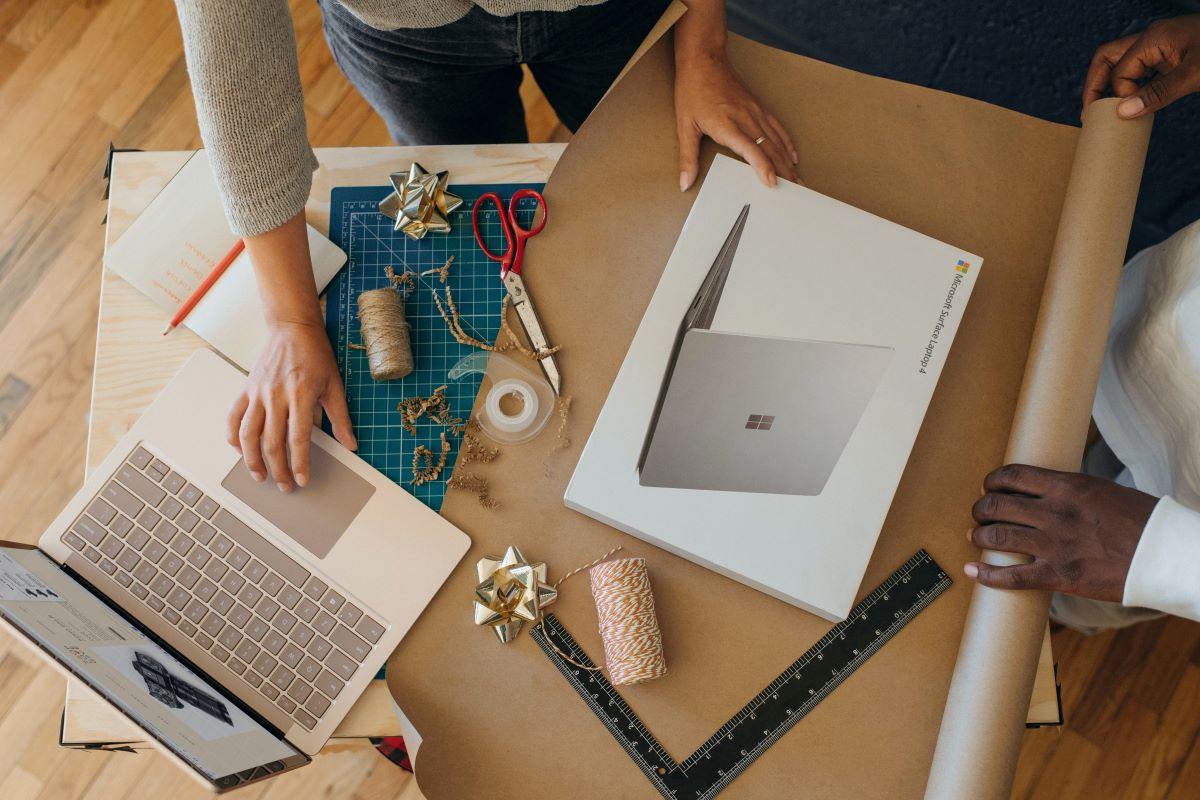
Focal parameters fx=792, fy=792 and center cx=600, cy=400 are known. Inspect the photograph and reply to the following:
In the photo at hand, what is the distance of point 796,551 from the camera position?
766mm

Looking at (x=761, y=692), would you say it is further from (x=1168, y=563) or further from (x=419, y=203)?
(x=419, y=203)

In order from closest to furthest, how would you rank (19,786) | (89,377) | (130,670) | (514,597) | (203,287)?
(130,670) → (514,597) → (203,287) → (19,786) → (89,377)

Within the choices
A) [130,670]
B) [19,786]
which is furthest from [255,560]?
[19,786]

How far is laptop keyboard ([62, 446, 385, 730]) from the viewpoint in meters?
0.78

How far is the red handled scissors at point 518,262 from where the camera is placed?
32.3 inches

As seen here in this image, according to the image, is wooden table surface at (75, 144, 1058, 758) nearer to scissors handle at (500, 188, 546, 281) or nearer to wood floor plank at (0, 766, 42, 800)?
scissors handle at (500, 188, 546, 281)

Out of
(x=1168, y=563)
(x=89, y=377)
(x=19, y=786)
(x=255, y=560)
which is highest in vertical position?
(x=1168, y=563)

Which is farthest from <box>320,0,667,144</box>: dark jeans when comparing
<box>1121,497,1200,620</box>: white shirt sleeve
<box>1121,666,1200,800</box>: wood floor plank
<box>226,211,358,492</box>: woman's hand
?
<box>1121,666,1200,800</box>: wood floor plank

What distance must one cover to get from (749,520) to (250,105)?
580mm

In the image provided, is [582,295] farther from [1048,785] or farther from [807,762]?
[1048,785]


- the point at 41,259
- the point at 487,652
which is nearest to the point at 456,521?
the point at 487,652

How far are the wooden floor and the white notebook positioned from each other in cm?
74

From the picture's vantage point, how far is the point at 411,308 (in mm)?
892

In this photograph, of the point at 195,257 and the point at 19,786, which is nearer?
the point at 195,257
